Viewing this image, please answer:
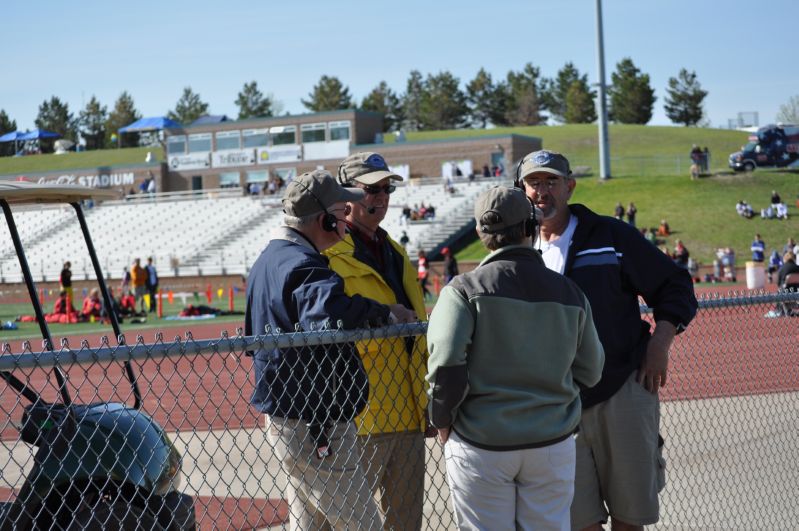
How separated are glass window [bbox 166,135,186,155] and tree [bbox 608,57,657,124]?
52637mm

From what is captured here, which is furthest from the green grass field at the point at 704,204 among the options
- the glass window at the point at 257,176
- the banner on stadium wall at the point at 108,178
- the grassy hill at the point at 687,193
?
the banner on stadium wall at the point at 108,178

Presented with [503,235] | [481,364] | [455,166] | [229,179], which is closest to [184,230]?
[455,166]

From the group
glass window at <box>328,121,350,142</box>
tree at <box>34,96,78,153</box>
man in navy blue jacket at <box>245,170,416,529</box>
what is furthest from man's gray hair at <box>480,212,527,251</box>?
tree at <box>34,96,78,153</box>

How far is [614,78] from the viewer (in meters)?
114

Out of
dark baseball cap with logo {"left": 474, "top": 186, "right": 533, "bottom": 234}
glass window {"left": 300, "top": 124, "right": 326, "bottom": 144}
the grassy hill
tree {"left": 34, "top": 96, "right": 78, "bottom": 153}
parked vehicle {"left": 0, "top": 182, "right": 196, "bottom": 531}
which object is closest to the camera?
dark baseball cap with logo {"left": 474, "top": 186, "right": 533, "bottom": 234}

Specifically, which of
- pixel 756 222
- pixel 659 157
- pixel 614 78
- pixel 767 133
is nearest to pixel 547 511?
pixel 756 222

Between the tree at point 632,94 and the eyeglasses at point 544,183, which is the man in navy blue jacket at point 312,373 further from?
the tree at point 632,94

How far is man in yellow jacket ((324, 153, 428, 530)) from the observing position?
4.72 m

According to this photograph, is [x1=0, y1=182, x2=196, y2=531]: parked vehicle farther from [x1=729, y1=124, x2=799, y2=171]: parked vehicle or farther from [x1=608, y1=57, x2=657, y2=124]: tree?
[x1=608, y1=57, x2=657, y2=124]: tree

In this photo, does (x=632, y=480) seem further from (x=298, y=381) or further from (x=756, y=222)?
(x=756, y=222)

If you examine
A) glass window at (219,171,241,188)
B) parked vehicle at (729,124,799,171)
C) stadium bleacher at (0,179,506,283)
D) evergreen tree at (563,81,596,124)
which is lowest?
stadium bleacher at (0,179,506,283)

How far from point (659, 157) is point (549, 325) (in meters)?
73.2

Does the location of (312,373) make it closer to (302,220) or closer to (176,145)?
(302,220)

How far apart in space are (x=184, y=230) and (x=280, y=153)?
53.8 ft
